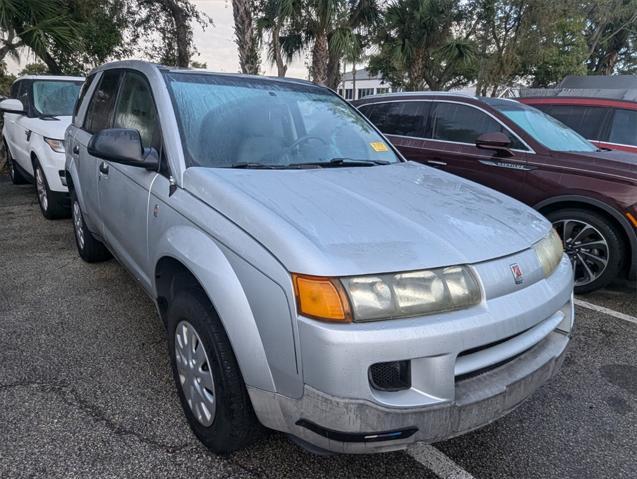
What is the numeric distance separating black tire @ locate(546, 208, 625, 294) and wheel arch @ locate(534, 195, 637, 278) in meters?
0.04

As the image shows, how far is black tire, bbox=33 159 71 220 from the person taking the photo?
18.0 ft

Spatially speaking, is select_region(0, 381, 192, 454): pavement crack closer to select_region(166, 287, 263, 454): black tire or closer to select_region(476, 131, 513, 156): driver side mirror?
select_region(166, 287, 263, 454): black tire

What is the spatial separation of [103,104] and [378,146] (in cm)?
219

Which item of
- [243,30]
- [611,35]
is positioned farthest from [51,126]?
[611,35]

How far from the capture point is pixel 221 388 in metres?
1.82

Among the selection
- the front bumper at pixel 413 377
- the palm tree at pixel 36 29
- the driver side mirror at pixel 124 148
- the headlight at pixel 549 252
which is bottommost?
the front bumper at pixel 413 377

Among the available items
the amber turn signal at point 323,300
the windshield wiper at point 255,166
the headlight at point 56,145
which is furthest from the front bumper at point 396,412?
the headlight at point 56,145

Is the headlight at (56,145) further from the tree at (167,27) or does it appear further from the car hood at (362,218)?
the tree at (167,27)

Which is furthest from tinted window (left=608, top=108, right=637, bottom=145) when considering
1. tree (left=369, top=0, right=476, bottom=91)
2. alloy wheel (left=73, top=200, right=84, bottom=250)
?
tree (left=369, top=0, right=476, bottom=91)

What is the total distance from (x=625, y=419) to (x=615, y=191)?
2174 millimetres

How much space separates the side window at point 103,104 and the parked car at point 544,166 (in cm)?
319

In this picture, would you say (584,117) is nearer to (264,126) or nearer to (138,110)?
(264,126)

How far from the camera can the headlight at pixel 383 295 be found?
5.02ft

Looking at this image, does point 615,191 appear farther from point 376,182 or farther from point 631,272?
point 376,182
